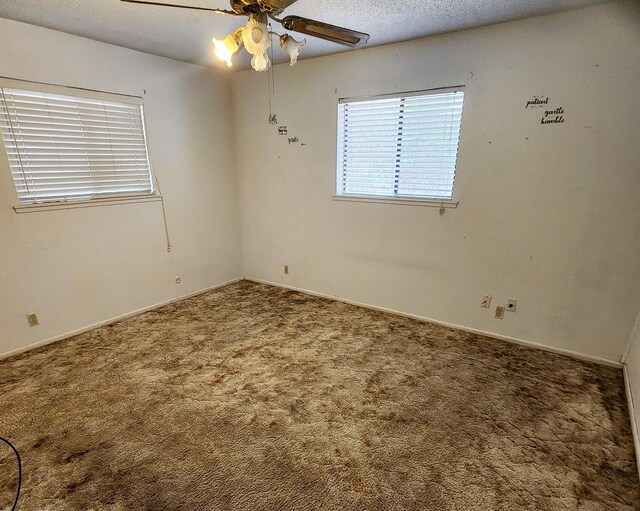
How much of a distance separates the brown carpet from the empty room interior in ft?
0.05

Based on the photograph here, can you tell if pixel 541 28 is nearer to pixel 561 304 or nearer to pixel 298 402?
pixel 561 304

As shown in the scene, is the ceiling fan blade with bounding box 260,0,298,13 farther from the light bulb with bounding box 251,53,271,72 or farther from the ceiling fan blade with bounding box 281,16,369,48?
the light bulb with bounding box 251,53,271,72

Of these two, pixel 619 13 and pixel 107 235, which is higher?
pixel 619 13

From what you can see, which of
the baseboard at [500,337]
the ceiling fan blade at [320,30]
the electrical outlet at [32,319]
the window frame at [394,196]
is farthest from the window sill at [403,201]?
the electrical outlet at [32,319]

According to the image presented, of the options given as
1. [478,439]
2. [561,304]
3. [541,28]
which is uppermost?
[541,28]

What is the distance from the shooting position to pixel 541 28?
7.57 feet

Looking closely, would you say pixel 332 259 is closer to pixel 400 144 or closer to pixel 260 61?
pixel 400 144

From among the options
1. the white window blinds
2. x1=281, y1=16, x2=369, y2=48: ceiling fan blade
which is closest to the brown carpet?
the white window blinds

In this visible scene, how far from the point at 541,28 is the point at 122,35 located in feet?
10.4

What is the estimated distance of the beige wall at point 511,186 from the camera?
225 cm

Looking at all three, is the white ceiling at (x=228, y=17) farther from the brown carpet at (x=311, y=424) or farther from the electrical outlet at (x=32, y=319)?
the brown carpet at (x=311, y=424)

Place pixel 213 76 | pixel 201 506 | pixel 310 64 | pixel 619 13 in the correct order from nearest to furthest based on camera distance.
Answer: pixel 201 506
pixel 619 13
pixel 310 64
pixel 213 76

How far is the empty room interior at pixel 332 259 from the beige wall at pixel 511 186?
0.02 m

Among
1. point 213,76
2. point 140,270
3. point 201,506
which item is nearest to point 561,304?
point 201,506
